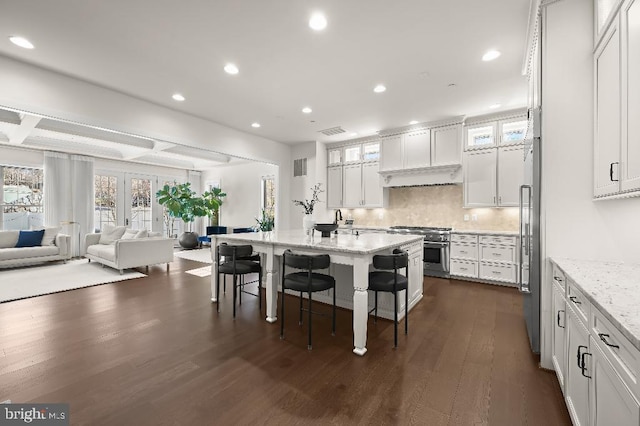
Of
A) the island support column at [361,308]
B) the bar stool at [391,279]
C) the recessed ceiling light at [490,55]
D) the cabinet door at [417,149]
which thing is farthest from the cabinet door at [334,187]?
the island support column at [361,308]

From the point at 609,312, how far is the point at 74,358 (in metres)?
3.60

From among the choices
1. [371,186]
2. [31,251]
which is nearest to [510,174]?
[371,186]

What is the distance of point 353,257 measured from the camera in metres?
2.65

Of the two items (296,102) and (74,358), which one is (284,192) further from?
(74,358)

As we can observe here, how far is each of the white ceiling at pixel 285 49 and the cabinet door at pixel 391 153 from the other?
4.02 feet

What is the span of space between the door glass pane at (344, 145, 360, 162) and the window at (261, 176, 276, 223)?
123 inches

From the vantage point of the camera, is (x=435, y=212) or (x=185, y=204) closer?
(x=435, y=212)

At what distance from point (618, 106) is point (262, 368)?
3071 millimetres

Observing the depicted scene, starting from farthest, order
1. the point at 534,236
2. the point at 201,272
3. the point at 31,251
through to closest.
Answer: the point at 31,251
the point at 201,272
the point at 534,236

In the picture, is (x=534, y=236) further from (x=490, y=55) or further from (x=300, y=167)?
(x=300, y=167)

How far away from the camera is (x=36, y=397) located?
1.92m

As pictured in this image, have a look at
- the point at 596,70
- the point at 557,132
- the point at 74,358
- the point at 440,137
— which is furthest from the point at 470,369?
the point at 440,137

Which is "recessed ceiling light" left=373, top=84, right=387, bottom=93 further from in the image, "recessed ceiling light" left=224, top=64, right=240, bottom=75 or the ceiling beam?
the ceiling beam

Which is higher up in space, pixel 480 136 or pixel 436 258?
pixel 480 136
